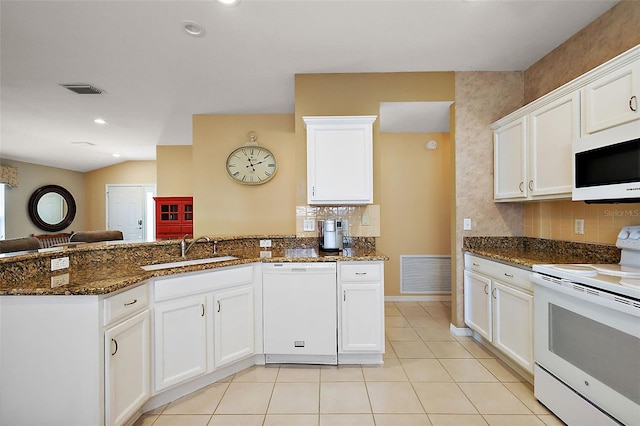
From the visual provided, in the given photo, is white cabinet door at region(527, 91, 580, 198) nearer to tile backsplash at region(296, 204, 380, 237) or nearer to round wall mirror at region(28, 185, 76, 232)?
tile backsplash at region(296, 204, 380, 237)

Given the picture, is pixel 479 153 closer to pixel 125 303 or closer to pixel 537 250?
pixel 537 250

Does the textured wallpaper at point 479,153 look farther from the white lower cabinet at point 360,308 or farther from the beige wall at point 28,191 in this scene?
the beige wall at point 28,191

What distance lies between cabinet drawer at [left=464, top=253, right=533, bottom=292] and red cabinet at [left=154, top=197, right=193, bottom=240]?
424 centimetres

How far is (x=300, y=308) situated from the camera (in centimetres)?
223

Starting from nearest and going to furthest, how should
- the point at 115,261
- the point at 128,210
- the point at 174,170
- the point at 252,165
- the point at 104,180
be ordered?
1. the point at 115,261
2. the point at 252,165
3. the point at 174,170
4. the point at 128,210
5. the point at 104,180

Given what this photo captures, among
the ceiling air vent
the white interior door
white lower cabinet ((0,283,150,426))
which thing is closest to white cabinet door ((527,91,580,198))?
white lower cabinet ((0,283,150,426))

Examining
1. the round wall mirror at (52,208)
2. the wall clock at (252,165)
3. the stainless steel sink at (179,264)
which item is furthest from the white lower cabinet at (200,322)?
the round wall mirror at (52,208)

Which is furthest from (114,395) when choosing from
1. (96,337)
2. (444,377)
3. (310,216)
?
(444,377)

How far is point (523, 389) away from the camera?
1.94 meters

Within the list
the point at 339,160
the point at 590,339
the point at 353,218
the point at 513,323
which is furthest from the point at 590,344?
the point at 339,160

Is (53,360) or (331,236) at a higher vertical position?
(331,236)

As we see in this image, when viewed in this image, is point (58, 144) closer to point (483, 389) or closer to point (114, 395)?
point (114, 395)

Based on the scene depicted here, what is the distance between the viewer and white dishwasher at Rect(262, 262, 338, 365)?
2221 mm

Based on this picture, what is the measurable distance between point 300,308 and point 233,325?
51 cm
